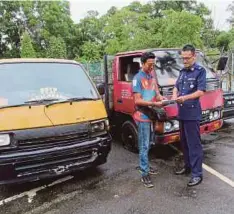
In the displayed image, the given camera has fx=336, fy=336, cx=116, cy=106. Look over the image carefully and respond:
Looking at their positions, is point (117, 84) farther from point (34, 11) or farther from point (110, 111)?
point (34, 11)

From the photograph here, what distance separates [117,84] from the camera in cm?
654

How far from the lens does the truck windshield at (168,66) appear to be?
5.70 meters

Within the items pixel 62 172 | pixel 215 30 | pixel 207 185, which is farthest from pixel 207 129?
pixel 215 30

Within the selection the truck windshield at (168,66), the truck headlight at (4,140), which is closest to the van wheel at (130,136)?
the truck windshield at (168,66)

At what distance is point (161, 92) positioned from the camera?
545 centimetres

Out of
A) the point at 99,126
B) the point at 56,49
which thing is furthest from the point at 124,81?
the point at 56,49

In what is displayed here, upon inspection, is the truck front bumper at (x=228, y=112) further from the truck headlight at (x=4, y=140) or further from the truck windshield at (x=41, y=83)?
the truck headlight at (x=4, y=140)

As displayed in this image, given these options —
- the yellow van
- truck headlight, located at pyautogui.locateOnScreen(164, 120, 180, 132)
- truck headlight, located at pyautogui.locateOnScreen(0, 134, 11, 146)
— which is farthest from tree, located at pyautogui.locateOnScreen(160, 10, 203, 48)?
truck headlight, located at pyautogui.locateOnScreen(0, 134, 11, 146)

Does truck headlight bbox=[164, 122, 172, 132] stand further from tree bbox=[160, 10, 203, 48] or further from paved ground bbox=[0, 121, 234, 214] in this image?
tree bbox=[160, 10, 203, 48]

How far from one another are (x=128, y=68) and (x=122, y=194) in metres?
2.89

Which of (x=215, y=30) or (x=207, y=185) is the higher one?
(x=215, y=30)

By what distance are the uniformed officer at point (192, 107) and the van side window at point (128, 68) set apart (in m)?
1.80

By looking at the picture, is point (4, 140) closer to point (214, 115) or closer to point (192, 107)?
point (192, 107)

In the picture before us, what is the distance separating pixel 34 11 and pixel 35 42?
168 inches
